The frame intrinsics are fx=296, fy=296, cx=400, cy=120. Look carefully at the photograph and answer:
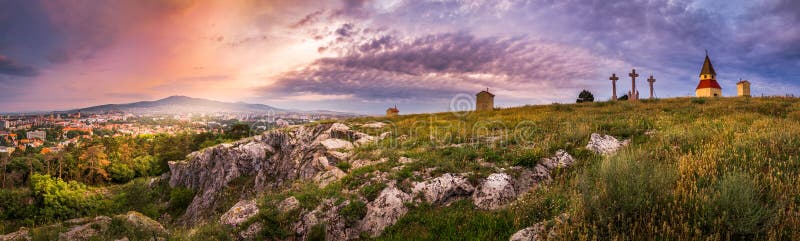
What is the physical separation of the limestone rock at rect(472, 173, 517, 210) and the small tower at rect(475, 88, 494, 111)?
24568 mm

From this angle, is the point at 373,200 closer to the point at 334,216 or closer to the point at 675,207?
the point at 334,216

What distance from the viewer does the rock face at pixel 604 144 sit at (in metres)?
9.93

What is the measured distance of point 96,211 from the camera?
40344mm

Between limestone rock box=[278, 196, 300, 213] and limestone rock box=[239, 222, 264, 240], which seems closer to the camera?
limestone rock box=[239, 222, 264, 240]

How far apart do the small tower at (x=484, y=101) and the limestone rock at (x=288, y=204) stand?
26.2 meters

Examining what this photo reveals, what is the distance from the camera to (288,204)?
8648mm

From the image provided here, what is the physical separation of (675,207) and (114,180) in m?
90.6

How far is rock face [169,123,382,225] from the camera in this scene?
17.2 meters

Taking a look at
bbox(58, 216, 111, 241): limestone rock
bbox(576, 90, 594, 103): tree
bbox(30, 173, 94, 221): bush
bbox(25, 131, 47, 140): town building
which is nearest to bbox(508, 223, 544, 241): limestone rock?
bbox(58, 216, 111, 241): limestone rock

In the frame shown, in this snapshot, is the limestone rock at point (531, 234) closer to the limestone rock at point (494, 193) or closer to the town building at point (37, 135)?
the limestone rock at point (494, 193)

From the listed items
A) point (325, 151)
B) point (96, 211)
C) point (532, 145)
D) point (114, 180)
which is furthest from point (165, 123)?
point (532, 145)

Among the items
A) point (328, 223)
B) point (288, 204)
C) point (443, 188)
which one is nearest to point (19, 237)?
point (288, 204)

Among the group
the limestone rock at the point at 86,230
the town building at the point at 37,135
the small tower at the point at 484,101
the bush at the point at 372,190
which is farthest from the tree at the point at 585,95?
the town building at the point at 37,135

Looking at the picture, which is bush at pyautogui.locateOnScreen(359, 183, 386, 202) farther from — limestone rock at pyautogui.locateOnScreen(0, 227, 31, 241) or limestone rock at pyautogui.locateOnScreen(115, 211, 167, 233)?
limestone rock at pyautogui.locateOnScreen(0, 227, 31, 241)
